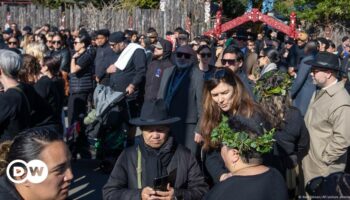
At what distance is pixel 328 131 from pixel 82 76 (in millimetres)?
4950

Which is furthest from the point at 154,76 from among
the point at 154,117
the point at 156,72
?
the point at 154,117

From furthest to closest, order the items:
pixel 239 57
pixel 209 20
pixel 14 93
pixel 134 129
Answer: pixel 209 20 < pixel 134 129 < pixel 239 57 < pixel 14 93

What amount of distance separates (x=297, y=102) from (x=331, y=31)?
1645 cm

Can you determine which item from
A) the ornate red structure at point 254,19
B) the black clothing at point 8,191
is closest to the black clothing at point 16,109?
the black clothing at point 8,191

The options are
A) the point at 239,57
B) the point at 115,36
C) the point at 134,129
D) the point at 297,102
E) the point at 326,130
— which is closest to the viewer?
the point at 326,130

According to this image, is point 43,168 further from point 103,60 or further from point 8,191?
point 103,60

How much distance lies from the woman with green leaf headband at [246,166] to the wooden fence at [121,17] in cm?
1906

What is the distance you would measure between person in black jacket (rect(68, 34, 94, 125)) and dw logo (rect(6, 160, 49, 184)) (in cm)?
675

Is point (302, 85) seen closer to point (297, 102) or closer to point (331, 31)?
point (297, 102)

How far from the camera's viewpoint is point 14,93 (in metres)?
5.28

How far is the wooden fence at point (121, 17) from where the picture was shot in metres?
23.0

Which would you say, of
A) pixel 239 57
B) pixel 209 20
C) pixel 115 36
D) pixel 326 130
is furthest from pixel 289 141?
pixel 209 20

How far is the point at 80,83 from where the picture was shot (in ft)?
31.9

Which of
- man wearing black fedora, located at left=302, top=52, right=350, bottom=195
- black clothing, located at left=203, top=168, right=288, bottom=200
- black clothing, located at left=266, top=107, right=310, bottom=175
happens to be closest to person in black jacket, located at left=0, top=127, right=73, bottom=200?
black clothing, located at left=203, top=168, right=288, bottom=200
